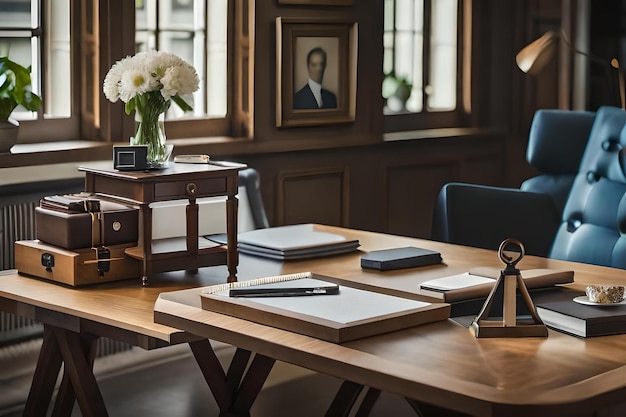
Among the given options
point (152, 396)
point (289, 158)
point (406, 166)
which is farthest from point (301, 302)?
point (406, 166)

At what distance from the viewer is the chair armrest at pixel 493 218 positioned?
4262 mm

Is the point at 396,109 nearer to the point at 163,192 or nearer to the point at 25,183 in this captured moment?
the point at 25,183

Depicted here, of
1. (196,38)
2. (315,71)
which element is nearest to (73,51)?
(196,38)

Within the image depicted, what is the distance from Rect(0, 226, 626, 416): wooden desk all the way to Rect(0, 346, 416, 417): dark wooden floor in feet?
2.52

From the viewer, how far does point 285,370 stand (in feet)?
14.6

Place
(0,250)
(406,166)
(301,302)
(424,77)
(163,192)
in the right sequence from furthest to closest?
(424,77), (406,166), (0,250), (163,192), (301,302)

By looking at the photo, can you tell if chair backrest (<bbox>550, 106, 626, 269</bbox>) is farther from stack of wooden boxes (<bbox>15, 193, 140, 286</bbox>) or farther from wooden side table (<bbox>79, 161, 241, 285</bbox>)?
stack of wooden boxes (<bbox>15, 193, 140, 286</bbox>)

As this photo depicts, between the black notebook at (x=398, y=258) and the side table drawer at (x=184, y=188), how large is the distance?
0.45 meters

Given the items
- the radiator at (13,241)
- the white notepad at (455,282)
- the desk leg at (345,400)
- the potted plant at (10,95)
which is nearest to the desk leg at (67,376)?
the desk leg at (345,400)

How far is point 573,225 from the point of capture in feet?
13.7

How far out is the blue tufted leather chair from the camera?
4.06 metres

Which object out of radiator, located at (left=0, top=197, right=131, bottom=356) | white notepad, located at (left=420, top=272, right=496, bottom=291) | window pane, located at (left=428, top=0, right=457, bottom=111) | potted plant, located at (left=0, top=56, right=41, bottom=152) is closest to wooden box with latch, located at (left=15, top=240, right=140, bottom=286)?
white notepad, located at (left=420, top=272, right=496, bottom=291)

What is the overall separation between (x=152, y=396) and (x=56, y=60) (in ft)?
4.73

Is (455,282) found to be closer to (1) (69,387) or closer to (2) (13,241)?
(1) (69,387)
